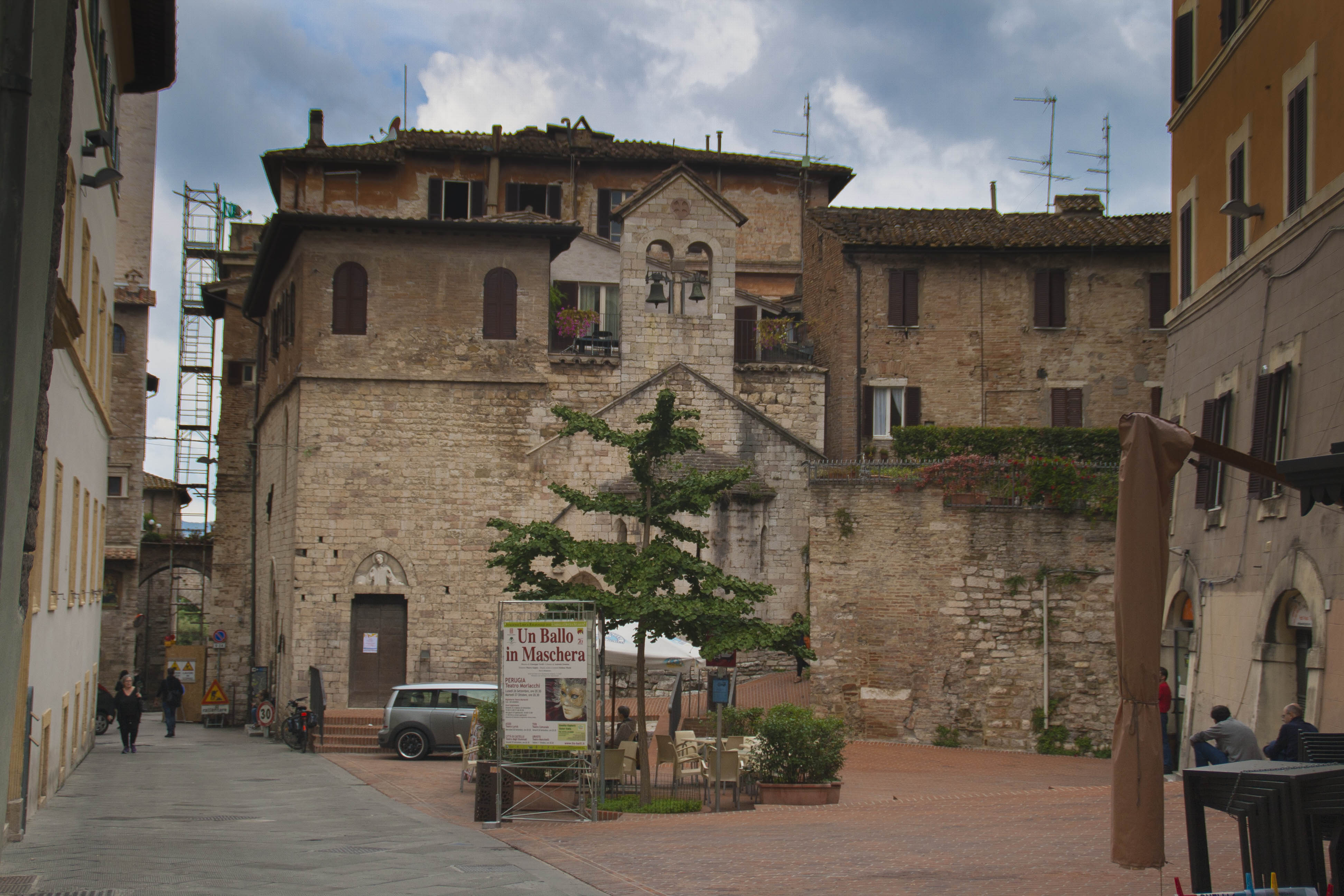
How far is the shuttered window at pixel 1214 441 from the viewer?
60.2 ft

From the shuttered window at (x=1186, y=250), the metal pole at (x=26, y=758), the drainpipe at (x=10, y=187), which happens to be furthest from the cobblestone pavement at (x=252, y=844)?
the shuttered window at (x=1186, y=250)

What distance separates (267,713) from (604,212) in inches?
715

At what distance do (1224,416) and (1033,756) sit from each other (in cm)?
832

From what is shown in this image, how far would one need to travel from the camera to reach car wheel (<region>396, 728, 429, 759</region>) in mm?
25172

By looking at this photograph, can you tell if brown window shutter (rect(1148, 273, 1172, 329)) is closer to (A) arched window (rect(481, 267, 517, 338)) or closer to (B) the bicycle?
(A) arched window (rect(481, 267, 517, 338))

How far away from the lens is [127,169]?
40531 mm

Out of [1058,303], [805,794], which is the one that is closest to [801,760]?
[805,794]

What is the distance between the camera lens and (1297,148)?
1591cm

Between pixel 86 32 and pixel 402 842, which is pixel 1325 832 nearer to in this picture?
pixel 402 842

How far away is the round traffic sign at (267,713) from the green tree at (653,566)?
54.0 feet

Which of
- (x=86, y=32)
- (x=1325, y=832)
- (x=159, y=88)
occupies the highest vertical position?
(x=159, y=88)

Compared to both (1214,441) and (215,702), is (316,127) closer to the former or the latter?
(215,702)

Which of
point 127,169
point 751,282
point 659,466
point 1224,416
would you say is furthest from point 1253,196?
point 127,169

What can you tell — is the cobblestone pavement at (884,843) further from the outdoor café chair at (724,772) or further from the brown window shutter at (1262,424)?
the brown window shutter at (1262,424)
